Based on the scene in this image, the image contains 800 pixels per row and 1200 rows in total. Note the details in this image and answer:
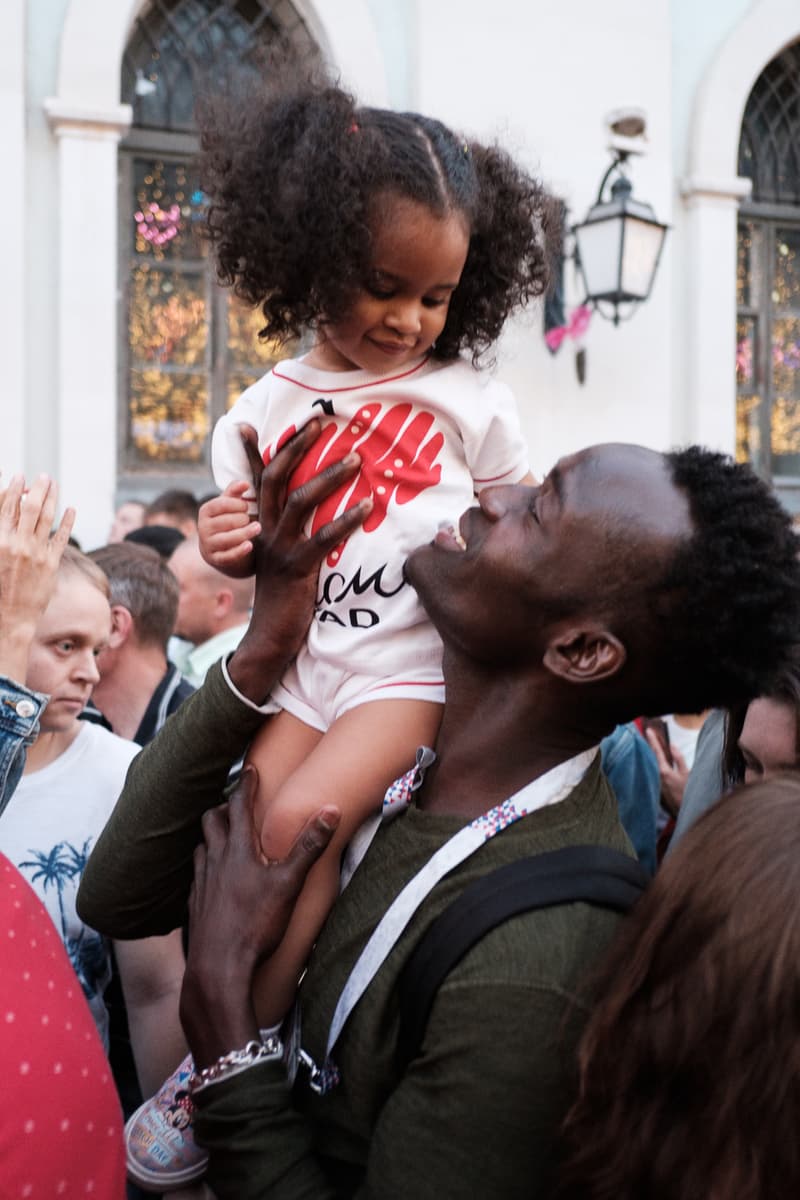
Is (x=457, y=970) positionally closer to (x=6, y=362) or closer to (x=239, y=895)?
(x=239, y=895)

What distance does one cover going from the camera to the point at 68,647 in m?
2.81

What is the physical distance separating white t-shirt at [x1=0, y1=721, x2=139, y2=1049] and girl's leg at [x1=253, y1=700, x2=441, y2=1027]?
2.73ft

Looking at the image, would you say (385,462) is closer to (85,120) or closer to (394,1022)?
(394,1022)

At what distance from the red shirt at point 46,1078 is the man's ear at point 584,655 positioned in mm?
695

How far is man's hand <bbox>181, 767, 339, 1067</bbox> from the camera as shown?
5.15 feet

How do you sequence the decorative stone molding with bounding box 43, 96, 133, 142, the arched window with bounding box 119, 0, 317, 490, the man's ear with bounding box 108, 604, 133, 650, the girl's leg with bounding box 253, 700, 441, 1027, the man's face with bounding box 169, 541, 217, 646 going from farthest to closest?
1. the arched window with bounding box 119, 0, 317, 490
2. the decorative stone molding with bounding box 43, 96, 133, 142
3. the man's face with bounding box 169, 541, 217, 646
4. the man's ear with bounding box 108, 604, 133, 650
5. the girl's leg with bounding box 253, 700, 441, 1027

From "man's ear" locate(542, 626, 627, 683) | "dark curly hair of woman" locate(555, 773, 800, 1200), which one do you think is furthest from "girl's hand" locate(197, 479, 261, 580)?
"dark curly hair of woman" locate(555, 773, 800, 1200)

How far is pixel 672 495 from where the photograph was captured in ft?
5.14

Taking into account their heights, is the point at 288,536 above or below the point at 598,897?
above

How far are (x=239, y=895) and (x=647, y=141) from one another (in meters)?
7.13

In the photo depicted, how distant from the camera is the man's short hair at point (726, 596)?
1511 millimetres

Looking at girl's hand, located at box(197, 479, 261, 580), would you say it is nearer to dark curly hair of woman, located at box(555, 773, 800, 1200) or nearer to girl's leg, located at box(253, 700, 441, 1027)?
girl's leg, located at box(253, 700, 441, 1027)

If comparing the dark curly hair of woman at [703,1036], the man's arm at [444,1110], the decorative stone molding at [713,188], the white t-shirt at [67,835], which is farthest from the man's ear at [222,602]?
the decorative stone molding at [713,188]

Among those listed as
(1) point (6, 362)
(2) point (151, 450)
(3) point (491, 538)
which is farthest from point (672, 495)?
(2) point (151, 450)
